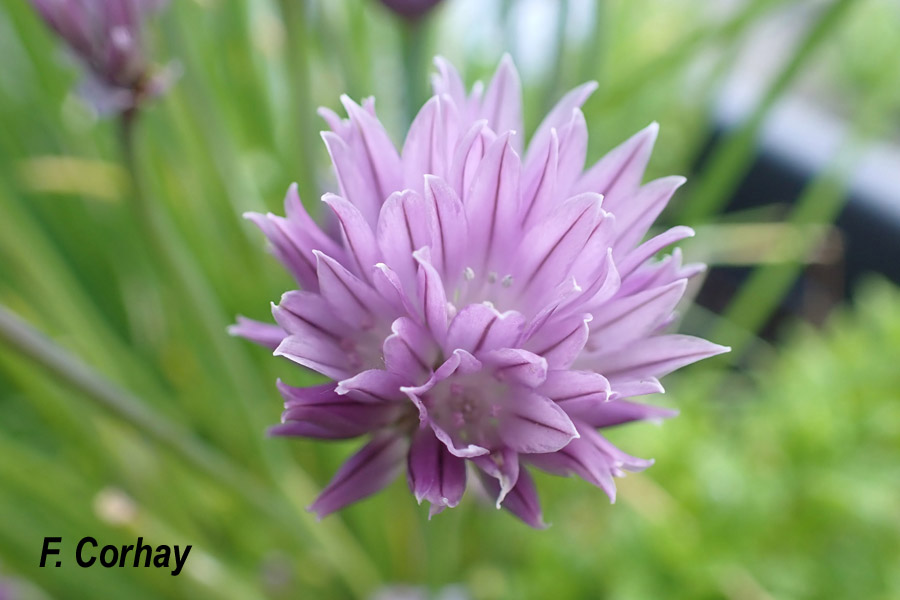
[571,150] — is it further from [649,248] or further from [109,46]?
[109,46]

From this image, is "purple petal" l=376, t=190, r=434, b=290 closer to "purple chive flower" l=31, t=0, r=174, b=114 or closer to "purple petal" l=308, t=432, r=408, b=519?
"purple petal" l=308, t=432, r=408, b=519

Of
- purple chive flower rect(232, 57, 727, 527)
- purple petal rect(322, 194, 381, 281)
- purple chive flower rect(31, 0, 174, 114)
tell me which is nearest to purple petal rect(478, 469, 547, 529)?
purple chive flower rect(232, 57, 727, 527)

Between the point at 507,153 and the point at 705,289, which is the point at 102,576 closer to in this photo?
the point at 507,153

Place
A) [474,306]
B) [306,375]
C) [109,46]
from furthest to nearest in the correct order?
1. [306,375]
2. [109,46]
3. [474,306]

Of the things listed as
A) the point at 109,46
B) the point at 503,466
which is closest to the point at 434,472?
Result: the point at 503,466

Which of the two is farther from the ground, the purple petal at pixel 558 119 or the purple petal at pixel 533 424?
the purple petal at pixel 558 119

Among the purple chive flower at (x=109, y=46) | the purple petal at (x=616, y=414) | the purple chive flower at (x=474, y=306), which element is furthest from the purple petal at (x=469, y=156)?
the purple chive flower at (x=109, y=46)

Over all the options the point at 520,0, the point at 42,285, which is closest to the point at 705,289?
the point at 520,0

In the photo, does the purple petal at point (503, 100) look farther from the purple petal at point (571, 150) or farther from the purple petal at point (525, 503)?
the purple petal at point (525, 503)
